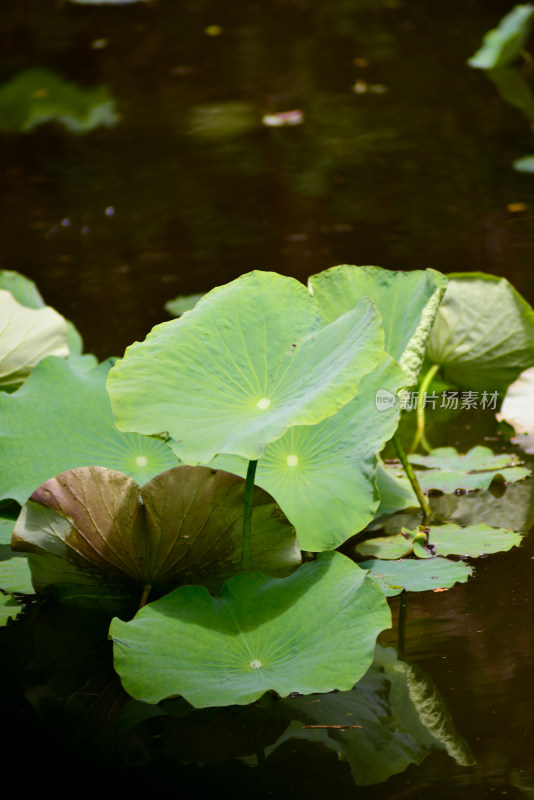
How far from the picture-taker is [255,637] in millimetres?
766

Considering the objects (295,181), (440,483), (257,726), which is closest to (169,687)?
(257,726)

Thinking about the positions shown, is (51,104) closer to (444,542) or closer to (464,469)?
(464,469)

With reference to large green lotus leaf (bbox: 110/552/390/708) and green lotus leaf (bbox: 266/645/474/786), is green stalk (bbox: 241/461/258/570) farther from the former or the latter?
green lotus leaf (bbox: 266/645/474/786)

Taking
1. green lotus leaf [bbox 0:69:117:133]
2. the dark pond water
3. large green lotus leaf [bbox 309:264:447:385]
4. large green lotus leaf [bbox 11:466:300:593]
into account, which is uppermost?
large green lotus leaf [bbox 309:264:447:385]

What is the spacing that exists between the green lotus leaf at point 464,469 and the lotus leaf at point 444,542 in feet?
0.30

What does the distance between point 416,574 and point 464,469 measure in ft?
0.81

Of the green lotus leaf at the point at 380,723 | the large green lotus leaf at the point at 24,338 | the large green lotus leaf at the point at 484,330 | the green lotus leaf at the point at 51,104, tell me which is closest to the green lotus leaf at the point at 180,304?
the large green lotus leaf at the point at 24,338

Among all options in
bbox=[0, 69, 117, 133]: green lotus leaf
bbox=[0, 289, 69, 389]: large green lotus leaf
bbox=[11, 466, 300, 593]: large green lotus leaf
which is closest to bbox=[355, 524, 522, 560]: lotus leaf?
bbox=[11, 466, 300, 593]: large green lotus leaf

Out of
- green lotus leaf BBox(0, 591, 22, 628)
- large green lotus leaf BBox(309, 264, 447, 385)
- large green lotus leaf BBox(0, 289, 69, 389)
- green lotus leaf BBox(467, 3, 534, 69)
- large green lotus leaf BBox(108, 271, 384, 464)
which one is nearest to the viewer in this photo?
large green lotus leaf BBox(108, 271, 384, 464)

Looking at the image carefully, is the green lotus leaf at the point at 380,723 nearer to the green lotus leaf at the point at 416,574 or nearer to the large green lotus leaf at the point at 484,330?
the green lotus leaf at the point at 416,574

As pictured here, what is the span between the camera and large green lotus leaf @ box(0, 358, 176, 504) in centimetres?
97

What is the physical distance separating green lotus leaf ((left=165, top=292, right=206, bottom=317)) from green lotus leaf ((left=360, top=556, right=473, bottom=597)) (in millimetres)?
767

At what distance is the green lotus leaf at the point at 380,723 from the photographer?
676 mm

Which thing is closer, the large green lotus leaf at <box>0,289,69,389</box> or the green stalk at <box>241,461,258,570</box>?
the green stalk at <box>241,461,258,570</box>
